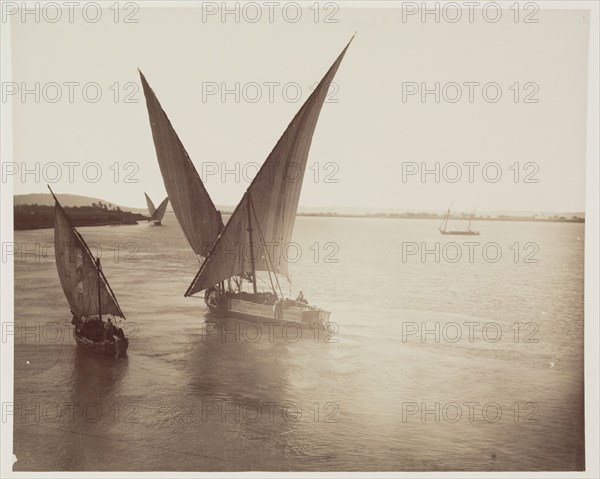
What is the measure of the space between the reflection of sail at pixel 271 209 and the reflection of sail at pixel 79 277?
14.2 inches

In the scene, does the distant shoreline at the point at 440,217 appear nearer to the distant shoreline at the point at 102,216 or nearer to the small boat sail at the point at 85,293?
the distant shoreline at the point at 102,216

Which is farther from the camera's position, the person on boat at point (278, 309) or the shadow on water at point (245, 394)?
the person on boat at point (278, 309)

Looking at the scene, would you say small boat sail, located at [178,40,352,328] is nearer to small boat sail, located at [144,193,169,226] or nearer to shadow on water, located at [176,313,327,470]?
shadow on water, located at [176,313,327,470]

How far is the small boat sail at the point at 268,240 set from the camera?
2740mm

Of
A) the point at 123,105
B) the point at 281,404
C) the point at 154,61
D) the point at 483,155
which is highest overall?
the point at 154,61

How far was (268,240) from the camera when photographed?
2771 mm

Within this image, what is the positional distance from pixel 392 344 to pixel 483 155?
90 centimetres

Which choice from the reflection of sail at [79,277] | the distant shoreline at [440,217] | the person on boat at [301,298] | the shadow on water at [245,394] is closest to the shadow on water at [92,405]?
the reflection of sail at [79,277]

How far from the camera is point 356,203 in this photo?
2768 millimetres

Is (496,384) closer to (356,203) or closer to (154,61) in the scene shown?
(356,203)

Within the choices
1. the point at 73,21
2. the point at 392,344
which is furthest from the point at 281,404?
the point at 73,21

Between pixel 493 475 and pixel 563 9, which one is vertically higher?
pixel 563 9

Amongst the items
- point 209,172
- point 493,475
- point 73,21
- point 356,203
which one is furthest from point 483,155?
point 73,21

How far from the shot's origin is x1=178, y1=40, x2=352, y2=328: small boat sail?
274 centimetres
